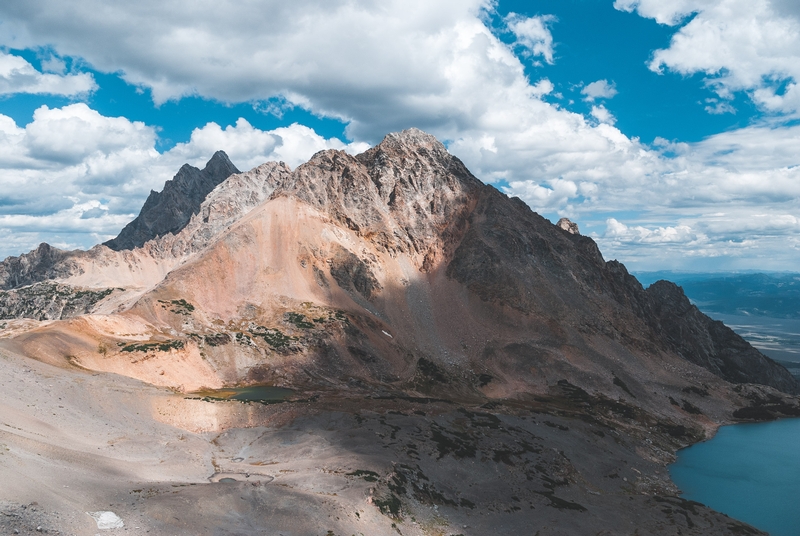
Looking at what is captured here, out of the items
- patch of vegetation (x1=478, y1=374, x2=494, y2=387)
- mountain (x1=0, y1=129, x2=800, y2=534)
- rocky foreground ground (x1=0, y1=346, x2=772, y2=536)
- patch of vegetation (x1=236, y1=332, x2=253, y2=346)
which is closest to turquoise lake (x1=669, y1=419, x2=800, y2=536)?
mountain (x1=0, y1=129, x2=800, y2=534)

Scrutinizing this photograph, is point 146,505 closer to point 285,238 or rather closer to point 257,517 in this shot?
point 257,517

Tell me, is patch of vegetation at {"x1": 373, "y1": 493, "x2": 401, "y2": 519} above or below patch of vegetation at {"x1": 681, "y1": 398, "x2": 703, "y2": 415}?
below

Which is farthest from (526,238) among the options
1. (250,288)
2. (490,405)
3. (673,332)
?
(250,288)

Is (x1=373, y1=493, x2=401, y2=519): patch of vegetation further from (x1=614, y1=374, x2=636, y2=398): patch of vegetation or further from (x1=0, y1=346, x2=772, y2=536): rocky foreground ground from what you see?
(x1=614, y1=374, x2=636, y2=398): patch of vegetation

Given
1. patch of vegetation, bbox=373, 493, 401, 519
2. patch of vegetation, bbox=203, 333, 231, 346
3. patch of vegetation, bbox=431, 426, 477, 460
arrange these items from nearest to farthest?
1. patch of vegetation, bbox=373, 493, 401, 519
2. patch of vegetation, bbox=431, 426, 477, 460
3. patch of vegetation, bbox=203, 333, 231, 346

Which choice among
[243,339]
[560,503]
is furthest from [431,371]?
[560,503]
